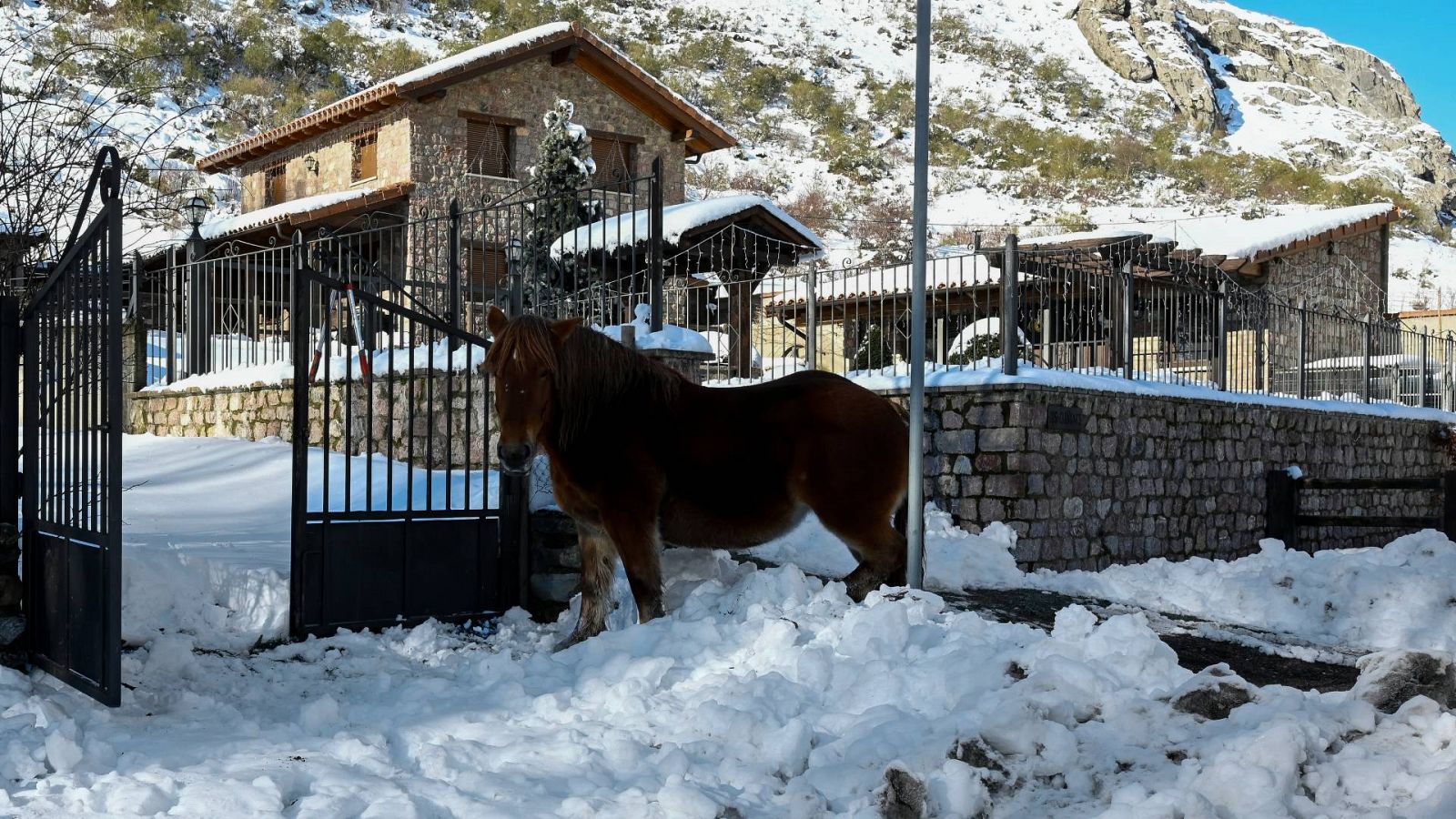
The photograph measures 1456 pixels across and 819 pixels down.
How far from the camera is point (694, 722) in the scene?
4.98 metres

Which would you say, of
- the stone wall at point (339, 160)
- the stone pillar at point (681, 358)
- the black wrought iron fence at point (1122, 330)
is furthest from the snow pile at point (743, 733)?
the stone wall at point (339, 160)

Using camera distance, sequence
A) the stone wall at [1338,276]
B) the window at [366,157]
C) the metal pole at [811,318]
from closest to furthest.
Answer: the metal pole at [811,318] < the stone wall at [1338,276] < the window at [366,157]

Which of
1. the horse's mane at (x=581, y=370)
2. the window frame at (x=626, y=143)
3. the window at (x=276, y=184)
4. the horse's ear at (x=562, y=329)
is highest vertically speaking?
the window frame at (x=626, y=143)

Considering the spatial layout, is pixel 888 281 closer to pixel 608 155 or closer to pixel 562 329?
pixel 562 329

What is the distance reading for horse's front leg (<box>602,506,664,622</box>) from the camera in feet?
21.5

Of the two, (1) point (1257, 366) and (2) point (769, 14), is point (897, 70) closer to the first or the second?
(2) point (769, 14)

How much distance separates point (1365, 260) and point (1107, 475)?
17.5m

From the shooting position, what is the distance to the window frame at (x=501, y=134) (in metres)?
27.9

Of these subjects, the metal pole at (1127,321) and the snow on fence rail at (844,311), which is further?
the metal pole at (1127,321)

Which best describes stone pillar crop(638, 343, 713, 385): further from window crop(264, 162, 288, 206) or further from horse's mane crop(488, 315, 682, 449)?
window crop(264, 162, 288, 206)

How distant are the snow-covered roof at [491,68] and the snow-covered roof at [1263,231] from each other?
11.2 meters

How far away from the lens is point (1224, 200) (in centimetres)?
5997

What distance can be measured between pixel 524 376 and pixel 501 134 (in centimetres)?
2347

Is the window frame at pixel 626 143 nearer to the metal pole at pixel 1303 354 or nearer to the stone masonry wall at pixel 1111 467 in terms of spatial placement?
the metal pole at pixel 1303 354
